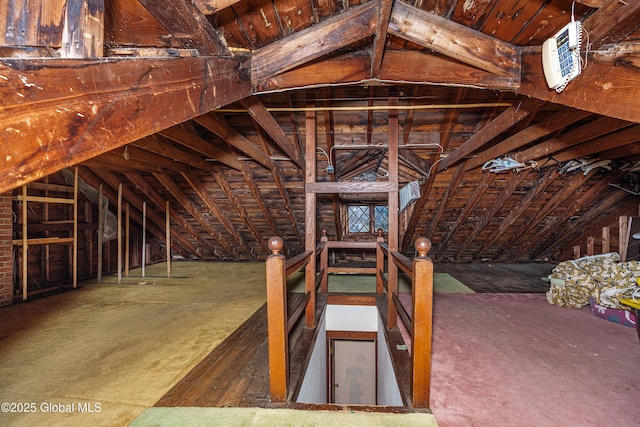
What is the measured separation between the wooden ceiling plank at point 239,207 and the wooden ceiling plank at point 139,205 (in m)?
1.72

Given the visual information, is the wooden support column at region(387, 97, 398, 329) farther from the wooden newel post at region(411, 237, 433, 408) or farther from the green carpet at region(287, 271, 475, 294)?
the green carpet at region(287, 271, 475, 294)

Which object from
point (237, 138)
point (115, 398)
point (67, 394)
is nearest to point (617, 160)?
point (237, 138)

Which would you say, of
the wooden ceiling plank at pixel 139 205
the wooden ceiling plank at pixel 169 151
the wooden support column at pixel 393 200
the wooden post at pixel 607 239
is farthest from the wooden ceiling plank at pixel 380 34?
the wooden post at pixel 607 239

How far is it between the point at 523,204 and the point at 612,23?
14.7 ft

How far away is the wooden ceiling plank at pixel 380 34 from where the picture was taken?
132cm

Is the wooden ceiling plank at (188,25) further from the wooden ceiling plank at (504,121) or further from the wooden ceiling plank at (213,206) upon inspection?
the wooden ceiling plank at (213,206)

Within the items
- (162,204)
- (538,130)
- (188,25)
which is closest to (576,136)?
(538,130)

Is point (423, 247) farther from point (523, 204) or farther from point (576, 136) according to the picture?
point (523, 204)

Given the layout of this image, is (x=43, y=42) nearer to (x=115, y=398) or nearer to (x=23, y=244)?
(x=115, y=398)

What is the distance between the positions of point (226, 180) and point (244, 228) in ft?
4.83

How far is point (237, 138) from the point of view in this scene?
315 cm

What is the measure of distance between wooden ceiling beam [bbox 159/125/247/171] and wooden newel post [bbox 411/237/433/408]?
2.35m

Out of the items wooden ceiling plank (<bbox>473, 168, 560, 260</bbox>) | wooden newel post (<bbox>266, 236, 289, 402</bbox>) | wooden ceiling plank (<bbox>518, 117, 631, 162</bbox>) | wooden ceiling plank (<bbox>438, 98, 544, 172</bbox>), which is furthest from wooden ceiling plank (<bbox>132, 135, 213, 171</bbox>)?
wooden ceiling plank (<bbox>473, 168, 560, 260</bbox>)

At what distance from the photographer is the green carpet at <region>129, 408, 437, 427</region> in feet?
4.93
